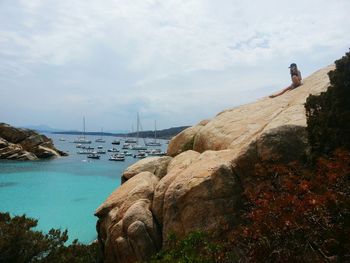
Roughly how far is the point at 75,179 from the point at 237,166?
49798mm

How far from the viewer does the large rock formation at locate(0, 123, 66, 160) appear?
82.4 metres

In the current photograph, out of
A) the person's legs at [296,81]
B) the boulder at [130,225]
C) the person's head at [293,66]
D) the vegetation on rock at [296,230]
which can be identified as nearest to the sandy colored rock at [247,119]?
the person's legs at [296,81]

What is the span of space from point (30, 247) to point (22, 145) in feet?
276

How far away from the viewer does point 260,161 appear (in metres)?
10.2

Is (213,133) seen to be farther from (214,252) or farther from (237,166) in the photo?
(214,252)

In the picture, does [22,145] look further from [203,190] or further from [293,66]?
[203,190]

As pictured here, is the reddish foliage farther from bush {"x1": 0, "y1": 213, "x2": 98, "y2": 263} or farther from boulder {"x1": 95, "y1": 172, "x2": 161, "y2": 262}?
bush {"x1": 0, "y1": 213, "x2": 98, "y2": 263}

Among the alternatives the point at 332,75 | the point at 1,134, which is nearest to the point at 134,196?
the point at 332,75

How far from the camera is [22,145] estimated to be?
89.6m

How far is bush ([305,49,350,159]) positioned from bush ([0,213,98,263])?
8.40 meters

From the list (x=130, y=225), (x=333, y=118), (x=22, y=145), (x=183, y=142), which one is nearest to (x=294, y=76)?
(x=183, y=142)

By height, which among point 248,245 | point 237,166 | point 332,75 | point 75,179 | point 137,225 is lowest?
point 75,179

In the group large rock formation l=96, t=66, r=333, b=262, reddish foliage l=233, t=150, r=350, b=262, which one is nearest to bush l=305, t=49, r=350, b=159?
large rock formation l=96, t=66, r=333, b=262

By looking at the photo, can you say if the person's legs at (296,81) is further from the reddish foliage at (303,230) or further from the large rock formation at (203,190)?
the reddish foliage at (303,230)
